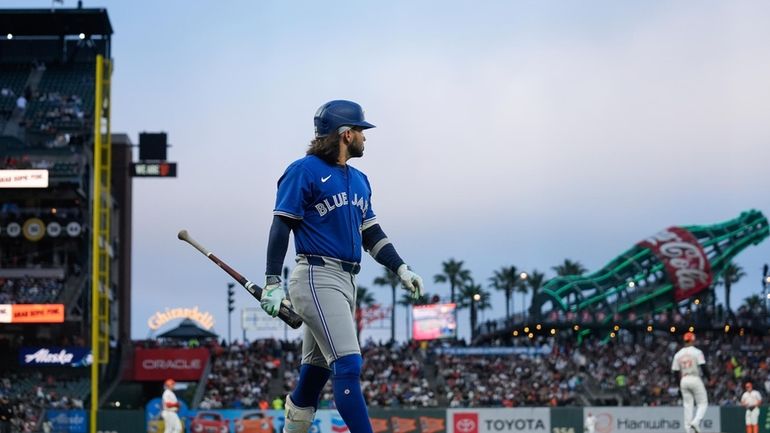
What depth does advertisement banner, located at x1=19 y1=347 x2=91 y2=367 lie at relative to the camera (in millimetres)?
50812

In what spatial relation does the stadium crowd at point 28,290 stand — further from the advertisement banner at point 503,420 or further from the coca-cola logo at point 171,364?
the advertisement banner at point 503,420

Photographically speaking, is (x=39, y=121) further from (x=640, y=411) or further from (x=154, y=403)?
(x=640, y=411)

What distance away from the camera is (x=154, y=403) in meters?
39.7

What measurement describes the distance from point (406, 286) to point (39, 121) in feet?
164

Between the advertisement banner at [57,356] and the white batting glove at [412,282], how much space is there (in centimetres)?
4447

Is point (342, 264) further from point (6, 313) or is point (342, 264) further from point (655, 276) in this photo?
point (655, 276)

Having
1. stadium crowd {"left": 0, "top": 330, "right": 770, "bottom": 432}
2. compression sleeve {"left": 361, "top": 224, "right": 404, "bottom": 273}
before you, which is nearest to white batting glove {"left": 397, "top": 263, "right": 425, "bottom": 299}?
compression sleeve {"left": 361, "top": 224, "right": 404, "bottom": 273}

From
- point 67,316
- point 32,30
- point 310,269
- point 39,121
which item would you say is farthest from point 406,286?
point 32,30

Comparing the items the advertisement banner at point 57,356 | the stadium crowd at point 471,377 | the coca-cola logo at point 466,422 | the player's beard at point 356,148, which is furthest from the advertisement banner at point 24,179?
the player's beard at point 356,148

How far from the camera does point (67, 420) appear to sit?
39812mm

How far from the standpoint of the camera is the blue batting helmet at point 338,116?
8258mm

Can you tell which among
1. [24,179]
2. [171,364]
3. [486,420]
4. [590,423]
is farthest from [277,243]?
[171,364]

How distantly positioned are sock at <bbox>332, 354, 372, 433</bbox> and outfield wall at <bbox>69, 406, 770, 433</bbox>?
30.4 m

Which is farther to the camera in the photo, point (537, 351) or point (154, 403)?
point (537, 351)
